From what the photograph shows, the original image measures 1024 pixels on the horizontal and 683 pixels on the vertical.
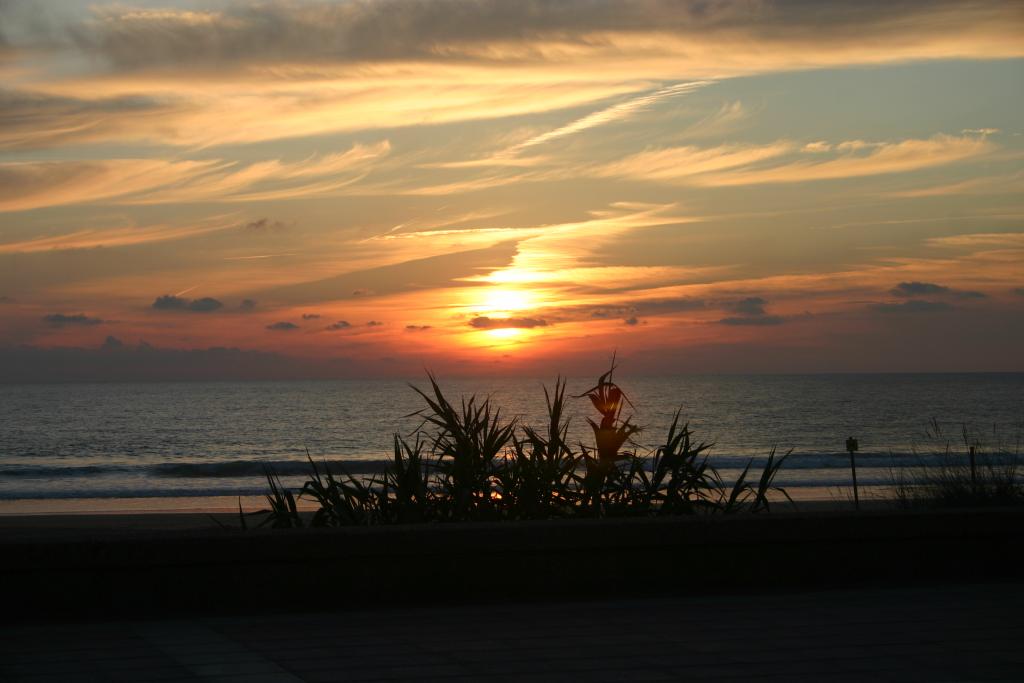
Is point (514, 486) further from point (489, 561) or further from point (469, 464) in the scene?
point (489, 561)

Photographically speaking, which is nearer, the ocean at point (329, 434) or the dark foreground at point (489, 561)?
the dark foreground at point (489, 561)

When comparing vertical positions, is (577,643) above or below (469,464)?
below

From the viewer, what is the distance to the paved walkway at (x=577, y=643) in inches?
145

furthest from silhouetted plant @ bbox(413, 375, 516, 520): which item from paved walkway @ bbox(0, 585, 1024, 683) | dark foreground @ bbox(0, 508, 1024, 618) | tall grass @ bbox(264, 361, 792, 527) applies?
paved walkway @ bbox(0, 585, 1024, 683)

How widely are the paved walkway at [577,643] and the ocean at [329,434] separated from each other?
334 centimetres

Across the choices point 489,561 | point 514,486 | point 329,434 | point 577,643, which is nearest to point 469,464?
point 514,486

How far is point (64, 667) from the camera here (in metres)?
3.83

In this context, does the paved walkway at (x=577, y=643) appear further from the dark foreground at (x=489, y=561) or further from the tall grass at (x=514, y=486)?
the tall grass at (x=514, y=486)

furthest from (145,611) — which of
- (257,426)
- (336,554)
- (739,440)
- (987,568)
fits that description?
(257,426)

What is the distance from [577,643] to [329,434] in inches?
2185

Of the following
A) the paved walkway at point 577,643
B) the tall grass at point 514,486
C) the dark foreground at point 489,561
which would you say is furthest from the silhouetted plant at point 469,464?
the paved walkway at point 577,643

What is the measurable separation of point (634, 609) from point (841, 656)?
43.7 inches

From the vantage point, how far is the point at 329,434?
58.5m

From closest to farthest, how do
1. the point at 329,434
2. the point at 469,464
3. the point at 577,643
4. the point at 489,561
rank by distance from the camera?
the point at 577,643, the point at 489,561, the point at 469,464, the point at 329,434
